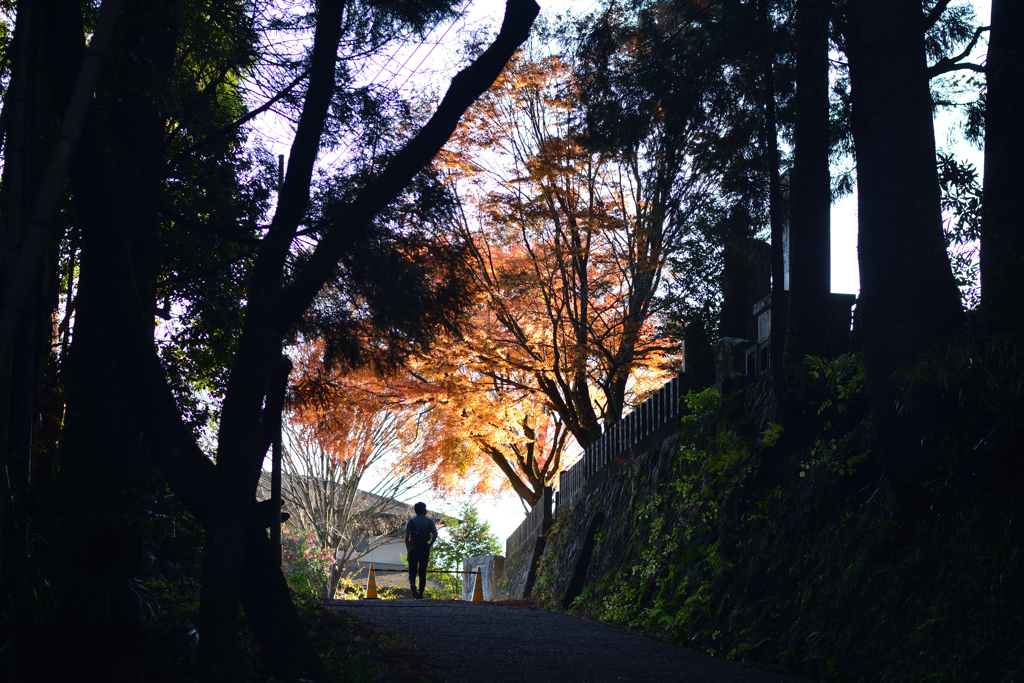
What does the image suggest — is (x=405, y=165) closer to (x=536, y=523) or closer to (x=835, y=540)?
(x=835, y=540)

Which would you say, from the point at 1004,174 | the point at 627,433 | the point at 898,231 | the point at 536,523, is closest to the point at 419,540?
the point at 536,523

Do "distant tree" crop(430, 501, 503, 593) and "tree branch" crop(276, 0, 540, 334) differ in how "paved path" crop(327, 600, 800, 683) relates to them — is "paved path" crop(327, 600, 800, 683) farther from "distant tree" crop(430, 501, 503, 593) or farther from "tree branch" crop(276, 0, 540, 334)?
"distant tree" crop(430, 501, 503, 593)

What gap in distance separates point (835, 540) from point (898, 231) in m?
2.31

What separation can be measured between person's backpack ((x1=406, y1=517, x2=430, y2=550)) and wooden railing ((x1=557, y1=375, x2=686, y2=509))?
9.09ft

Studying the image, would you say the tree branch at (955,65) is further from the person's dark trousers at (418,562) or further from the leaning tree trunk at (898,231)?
the person's dark trousers at (418,562)

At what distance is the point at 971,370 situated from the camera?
5109mm

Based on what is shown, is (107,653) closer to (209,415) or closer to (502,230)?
(209,415)

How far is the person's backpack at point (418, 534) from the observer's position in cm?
1496

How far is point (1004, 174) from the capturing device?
5.83 metres

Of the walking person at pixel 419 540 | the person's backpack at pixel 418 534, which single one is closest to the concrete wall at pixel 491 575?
the walking person at pixel 419 540

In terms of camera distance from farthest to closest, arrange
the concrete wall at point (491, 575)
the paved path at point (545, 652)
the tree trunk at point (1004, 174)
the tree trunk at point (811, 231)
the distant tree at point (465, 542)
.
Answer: the distant tree at point (465, 542), the concrete wall at point (491, 575), the tree trunk at point (811, 231), the paved path at point (545, 652), the tree trunk at point (1004, 174)

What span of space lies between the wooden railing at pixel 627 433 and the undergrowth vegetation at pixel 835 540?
75 centimetres

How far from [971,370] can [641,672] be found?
2.99m

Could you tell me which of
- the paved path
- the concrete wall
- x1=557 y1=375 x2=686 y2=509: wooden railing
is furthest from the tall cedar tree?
the concrete wall
